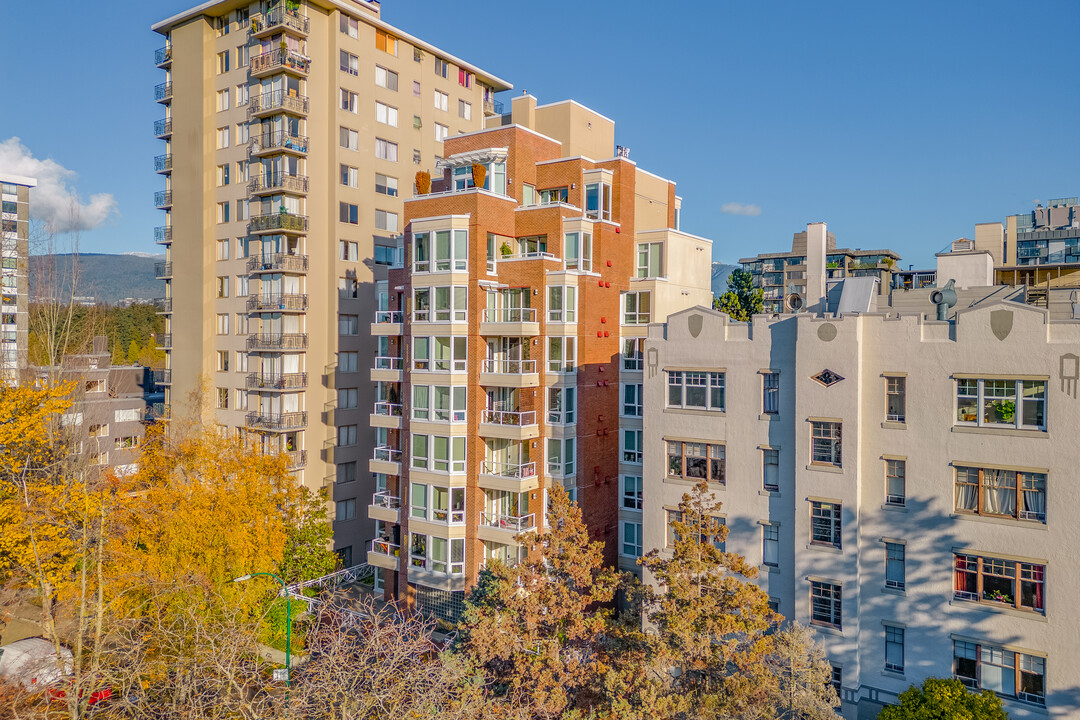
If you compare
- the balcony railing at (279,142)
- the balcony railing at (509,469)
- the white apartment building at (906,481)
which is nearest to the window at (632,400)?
the balcony railing at (509,469)

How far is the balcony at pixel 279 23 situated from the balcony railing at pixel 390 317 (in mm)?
21480

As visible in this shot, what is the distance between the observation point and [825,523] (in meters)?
26.6

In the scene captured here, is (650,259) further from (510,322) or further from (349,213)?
(349,213)

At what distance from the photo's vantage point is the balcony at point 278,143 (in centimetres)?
4747

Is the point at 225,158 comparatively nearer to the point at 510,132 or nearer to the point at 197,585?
the point at 510,132

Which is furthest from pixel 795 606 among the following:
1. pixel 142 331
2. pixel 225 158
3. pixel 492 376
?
pixel 142 331

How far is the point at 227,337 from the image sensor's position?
2040 inches

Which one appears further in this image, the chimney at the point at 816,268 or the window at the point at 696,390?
the chimney at the point at 816,268

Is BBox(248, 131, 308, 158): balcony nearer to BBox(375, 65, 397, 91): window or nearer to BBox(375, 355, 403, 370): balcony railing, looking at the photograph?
BBox(375, 65, 397, 91): window

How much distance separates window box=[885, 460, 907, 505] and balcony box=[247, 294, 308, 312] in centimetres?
3768

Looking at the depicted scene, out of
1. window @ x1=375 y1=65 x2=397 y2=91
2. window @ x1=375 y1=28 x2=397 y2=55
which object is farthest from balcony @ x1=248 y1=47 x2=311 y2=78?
window @ x1=375 y1=28 x2=397 y2=55

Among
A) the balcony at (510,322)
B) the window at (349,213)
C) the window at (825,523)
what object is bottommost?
the window at (825,523)

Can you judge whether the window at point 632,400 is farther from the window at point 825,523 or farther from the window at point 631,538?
the window at point 825,523

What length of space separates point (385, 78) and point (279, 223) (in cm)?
1407
